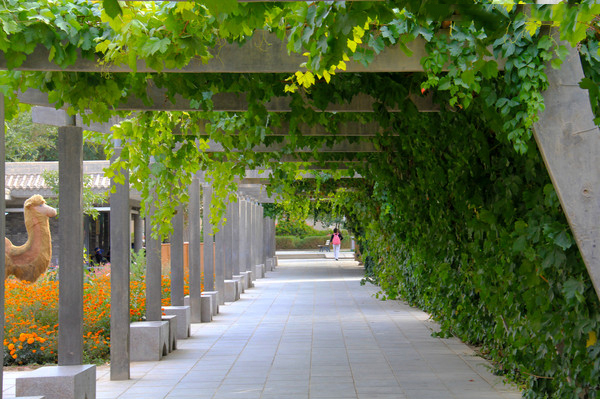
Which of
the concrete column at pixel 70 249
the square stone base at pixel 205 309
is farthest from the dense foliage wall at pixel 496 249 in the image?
the square stone base at pixel 205 309

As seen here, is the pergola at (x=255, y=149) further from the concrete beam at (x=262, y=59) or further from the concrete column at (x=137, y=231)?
the concrete column at (x=137, y=231)

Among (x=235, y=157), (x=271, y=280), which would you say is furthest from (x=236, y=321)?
(x=271, y=280)

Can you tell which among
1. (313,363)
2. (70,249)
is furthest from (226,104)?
(313,363)

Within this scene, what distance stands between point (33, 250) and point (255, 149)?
4766mm

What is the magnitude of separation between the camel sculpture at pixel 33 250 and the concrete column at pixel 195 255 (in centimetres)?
260

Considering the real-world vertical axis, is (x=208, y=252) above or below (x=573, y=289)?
above

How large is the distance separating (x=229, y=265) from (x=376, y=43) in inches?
518

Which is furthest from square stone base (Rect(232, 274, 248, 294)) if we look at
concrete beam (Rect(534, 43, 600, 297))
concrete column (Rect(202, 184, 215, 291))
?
concrete beam (Rect(534, 43, 600, 297))

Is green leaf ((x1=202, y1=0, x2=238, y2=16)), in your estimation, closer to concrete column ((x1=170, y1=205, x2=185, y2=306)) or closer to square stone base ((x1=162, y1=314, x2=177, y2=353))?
square stone base ((x1=162, y1=314, x2=177, y2=353))

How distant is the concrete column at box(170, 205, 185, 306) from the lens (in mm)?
10258

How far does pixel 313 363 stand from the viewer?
8.23m

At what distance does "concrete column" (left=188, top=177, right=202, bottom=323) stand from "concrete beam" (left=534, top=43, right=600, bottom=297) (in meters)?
8.43

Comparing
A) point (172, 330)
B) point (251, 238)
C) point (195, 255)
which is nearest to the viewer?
point (172, 330)

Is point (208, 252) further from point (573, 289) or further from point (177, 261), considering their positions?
point (573, 289)
